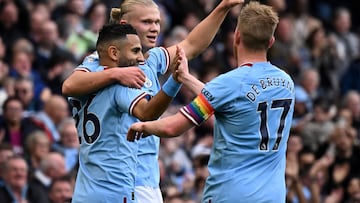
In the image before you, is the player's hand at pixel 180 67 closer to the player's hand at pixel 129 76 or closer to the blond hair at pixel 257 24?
the player's hand at pixel 129 76

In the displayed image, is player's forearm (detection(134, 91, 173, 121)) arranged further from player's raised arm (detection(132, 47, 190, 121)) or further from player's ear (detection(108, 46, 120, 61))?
player's ear (detection(108, 46, 120, 61))

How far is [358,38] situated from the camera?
21078 mm

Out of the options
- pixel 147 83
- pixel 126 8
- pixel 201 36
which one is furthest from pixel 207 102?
pixel 201 36

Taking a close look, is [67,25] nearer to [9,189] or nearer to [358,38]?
[9,189]

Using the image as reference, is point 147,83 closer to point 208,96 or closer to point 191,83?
point 191,83

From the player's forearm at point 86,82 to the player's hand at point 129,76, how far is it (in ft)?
0.18

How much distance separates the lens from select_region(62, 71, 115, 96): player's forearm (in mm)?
7996

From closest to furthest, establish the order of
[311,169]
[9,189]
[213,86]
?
[213,86], [9,189], [311,169]

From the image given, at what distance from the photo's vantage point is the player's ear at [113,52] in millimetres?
8141

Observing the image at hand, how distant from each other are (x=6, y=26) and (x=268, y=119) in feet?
28.1

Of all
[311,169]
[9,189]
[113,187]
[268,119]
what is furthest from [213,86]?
[311,169]

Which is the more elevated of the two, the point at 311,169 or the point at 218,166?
the point at 218,166

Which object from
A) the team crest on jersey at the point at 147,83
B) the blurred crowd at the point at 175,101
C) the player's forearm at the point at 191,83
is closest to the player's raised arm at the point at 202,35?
the team crest on jersey at the point at 147,83

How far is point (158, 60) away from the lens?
882cm
